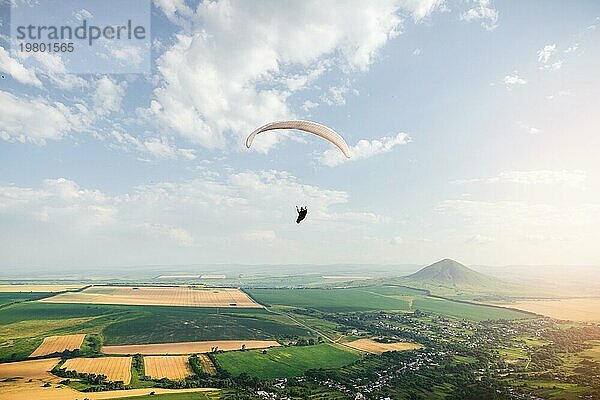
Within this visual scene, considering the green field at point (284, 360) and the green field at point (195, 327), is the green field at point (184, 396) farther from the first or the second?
the green field at point (195, 327)

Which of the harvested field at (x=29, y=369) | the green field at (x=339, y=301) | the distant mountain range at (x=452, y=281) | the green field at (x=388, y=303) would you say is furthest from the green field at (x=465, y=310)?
the harvested field at (x=29, y=369)

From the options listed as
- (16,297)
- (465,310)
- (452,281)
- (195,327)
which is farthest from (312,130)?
(452,281)

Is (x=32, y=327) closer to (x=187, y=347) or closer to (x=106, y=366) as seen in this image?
(x=187, y=347)

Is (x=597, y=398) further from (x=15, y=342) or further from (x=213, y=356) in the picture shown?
(x=15, y=342)

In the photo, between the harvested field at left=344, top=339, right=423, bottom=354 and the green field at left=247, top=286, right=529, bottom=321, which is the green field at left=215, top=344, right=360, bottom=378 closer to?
the harvested field at left=344, top=339, right=423, bottom=354

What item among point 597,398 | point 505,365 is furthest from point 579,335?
point 597,398

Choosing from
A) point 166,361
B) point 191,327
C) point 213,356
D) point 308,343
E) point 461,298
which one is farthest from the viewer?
point 461,298

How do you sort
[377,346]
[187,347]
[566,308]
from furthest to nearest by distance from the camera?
[566,308] → [377,346] → [187,347]
